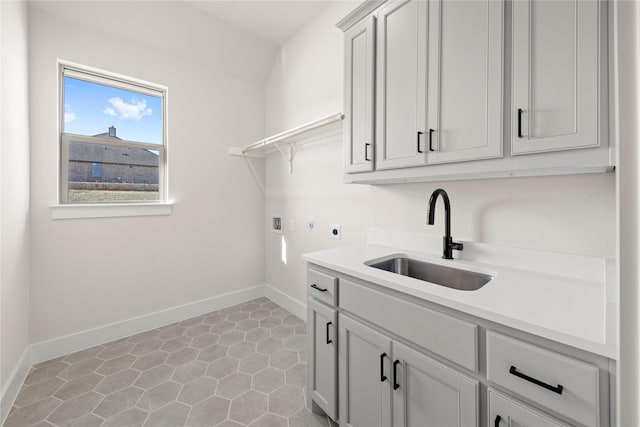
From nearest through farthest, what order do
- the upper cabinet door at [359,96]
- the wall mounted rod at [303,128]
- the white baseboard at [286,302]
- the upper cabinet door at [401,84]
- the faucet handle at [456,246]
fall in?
the upper cabinet door at [401,84], the faucet handle at [456,246], the upper cabinet door at [359,96], the wall mounted rod at [303,128], the white baseboard at [286,302]

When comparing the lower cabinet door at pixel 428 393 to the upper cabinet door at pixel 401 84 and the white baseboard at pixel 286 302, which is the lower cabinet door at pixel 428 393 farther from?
the white baseboard at pixel 286 302

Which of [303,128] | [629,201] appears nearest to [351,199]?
[303,128]

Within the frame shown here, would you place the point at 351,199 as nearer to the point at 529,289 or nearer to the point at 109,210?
the point at 529,289

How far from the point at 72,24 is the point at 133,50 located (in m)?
0.41

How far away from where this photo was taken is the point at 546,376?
73cm

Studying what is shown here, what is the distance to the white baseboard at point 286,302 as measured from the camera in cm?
275

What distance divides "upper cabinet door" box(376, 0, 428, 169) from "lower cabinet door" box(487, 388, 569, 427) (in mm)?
969

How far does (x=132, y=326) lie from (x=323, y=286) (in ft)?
6.97

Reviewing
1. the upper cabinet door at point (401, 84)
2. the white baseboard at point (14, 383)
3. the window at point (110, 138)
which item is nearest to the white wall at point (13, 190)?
the white baseboard at point (14, 383)

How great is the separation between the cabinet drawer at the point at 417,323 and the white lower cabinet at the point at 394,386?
55 millimetres

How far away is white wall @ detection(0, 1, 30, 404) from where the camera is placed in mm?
1544

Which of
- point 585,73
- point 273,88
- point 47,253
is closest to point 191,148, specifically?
point 273,88

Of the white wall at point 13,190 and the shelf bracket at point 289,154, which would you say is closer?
the white wall at point 13,190

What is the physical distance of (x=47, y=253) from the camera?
6.96ft
